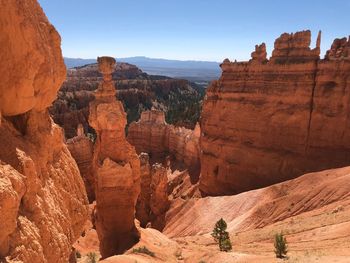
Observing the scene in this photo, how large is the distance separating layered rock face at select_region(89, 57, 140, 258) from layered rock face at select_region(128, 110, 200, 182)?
68.0 ft

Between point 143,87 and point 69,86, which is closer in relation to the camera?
point 69,86

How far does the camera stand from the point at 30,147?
7320 millimetres

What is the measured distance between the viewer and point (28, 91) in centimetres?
700

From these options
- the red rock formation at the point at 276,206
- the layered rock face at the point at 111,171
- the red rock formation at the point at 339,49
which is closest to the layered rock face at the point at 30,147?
the layered rock face at the point at 111,171

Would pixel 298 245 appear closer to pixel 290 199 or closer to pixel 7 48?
pixel 290 199

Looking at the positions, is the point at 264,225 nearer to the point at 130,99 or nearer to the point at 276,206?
the point at 276,206

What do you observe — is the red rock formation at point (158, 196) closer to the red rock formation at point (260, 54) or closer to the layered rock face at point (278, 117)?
the layered rock face at point (278, 117)

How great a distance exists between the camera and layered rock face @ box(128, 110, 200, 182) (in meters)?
42.5

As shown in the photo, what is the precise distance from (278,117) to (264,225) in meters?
9.69

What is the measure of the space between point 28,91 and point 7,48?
904 millimetres

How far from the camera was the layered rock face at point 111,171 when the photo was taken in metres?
19.7

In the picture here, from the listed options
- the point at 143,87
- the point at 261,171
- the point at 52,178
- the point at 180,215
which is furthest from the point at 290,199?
the point at 143,87

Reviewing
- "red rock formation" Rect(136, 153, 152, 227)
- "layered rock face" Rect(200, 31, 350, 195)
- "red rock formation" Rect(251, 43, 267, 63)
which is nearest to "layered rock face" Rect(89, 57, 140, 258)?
"red rock formation" Rect(136, 153, 152, 227)

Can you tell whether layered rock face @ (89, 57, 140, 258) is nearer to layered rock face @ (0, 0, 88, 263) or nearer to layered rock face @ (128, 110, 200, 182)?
layered rock face @ (0, 0, 88, 263)
